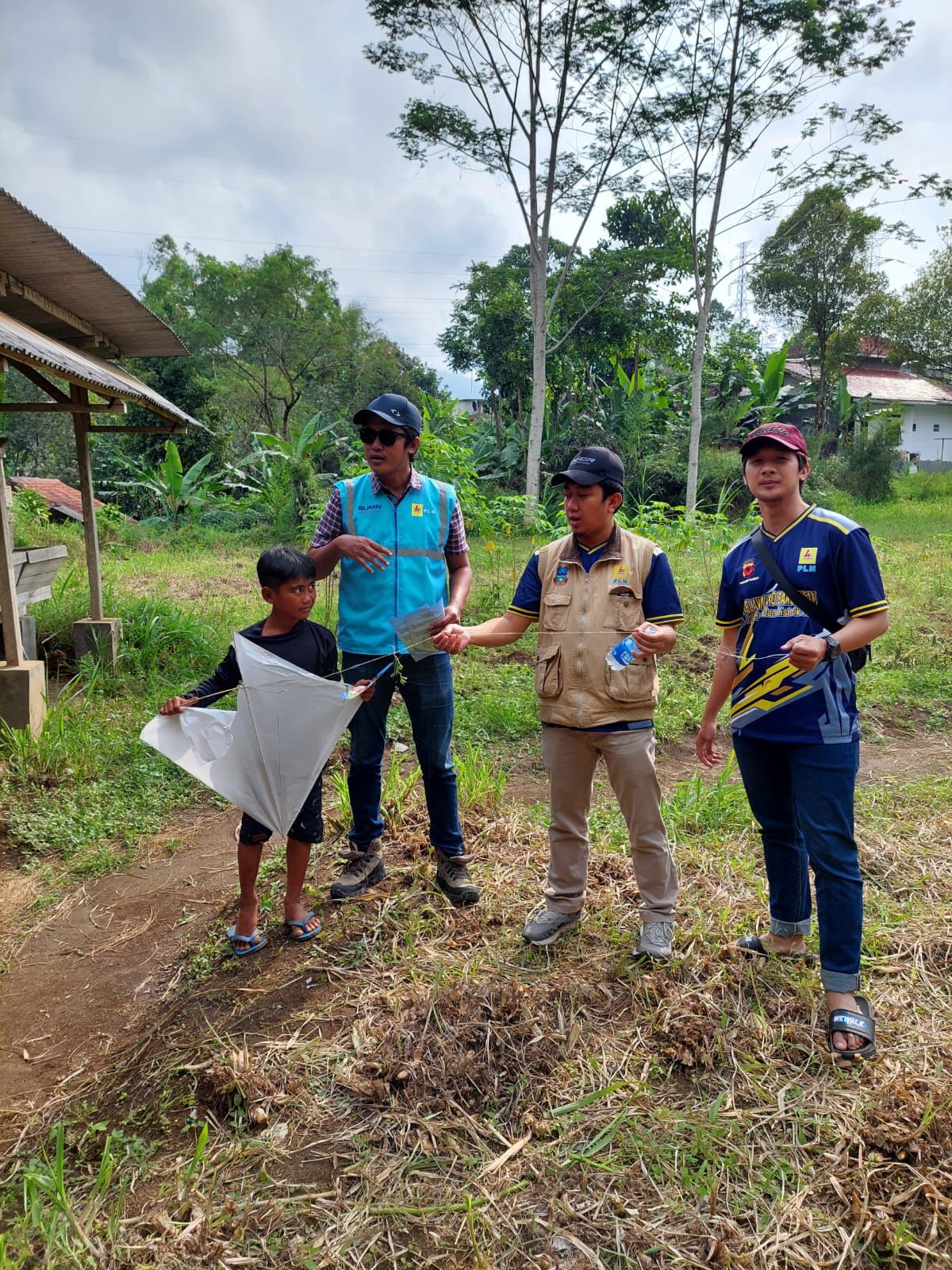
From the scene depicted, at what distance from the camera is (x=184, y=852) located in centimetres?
357

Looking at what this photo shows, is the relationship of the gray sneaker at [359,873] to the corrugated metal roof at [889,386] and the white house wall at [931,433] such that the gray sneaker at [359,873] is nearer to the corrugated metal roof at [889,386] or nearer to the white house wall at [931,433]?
the corrugated metal roof at [889,386]

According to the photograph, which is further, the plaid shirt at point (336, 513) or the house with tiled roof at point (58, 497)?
the house with tiled roof at point (58, 497)

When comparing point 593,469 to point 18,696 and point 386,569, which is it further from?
point 18,696

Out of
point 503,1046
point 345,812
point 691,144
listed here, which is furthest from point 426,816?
point 691,144

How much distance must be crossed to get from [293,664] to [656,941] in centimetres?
148

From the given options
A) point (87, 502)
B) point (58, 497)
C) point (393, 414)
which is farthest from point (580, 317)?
point (393, 414)

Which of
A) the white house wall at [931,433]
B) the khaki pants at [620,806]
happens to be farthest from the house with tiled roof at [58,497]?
the white house wall at [931,433]

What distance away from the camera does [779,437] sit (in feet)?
7.17

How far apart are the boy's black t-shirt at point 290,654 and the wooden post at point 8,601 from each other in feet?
8.25

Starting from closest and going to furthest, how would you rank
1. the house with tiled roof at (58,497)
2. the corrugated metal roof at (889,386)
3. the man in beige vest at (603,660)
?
the man in beige vest at (603,660) → the house with tiled roof at (58,497) → the corrugated metal roof at (889,386)

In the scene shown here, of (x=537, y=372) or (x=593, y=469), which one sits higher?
(x=537, y=372)

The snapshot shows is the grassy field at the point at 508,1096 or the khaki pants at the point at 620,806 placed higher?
the khaki pants at the point at 620,806

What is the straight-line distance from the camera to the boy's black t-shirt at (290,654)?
2467mm

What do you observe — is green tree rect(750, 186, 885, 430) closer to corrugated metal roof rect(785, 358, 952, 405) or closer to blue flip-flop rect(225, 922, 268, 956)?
corrugated metal roof rect(785, 358, 952, 405)
